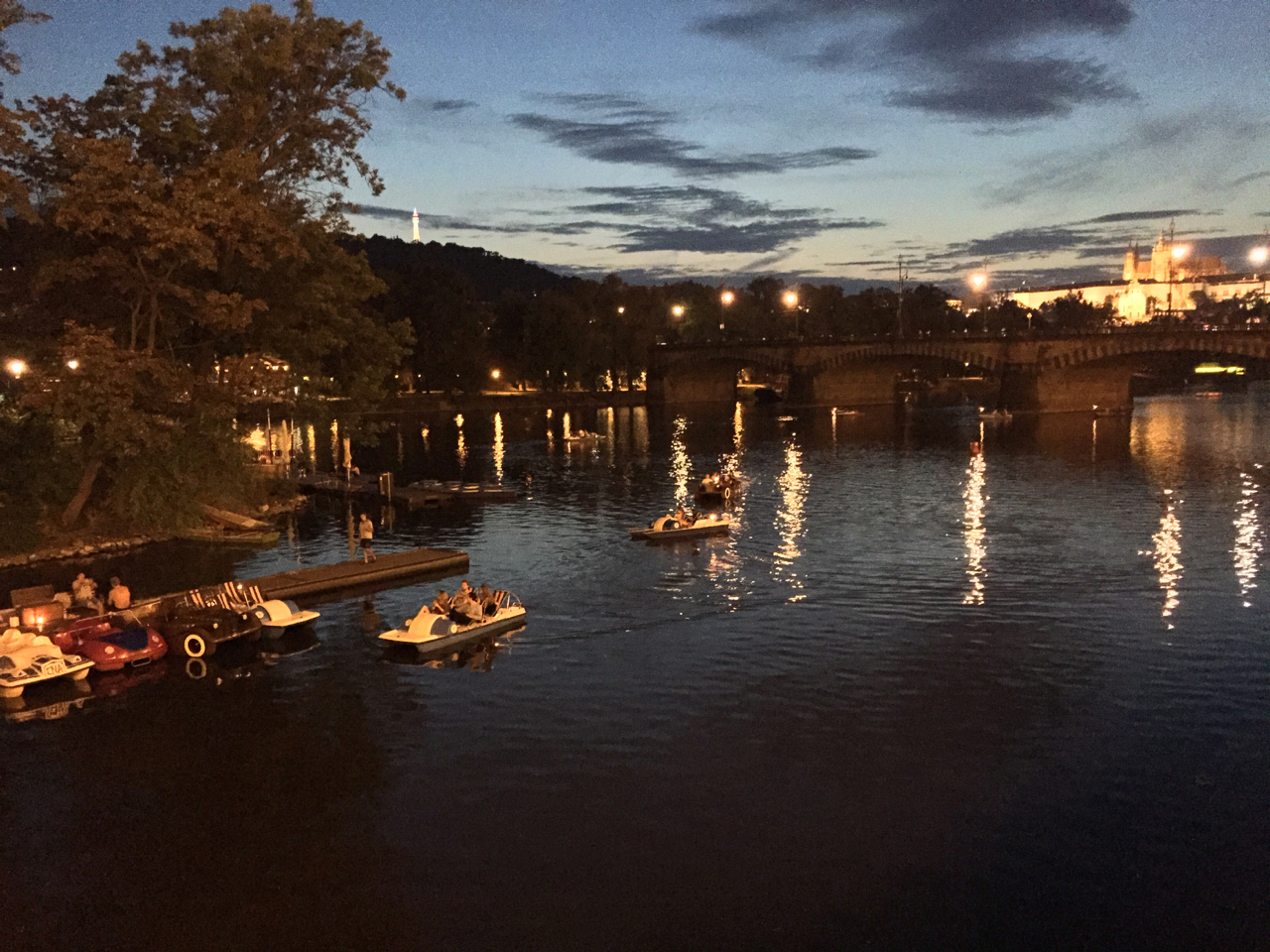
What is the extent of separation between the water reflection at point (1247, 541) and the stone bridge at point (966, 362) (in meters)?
55.5

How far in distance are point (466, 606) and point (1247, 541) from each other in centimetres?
3474

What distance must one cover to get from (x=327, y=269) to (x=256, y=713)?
34694mm

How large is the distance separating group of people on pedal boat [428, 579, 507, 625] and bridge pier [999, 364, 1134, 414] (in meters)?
112

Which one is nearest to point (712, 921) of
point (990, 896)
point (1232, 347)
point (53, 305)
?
point (990, 896)

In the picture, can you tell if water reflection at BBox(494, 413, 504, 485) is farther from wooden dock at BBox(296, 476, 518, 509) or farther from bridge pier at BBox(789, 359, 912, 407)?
bridge pier at BBox(789, 359, 912, 407)

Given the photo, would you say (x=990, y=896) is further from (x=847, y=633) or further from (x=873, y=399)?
(x=873, y=399)

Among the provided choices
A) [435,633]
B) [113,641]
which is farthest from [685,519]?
[113,641]

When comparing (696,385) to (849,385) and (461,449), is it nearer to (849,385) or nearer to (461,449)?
(849,385)

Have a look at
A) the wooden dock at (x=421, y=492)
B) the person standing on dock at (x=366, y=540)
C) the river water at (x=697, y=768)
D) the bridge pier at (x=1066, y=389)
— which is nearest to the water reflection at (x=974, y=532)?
the river water at (x=697, y=768)

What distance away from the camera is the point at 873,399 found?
168250 mm

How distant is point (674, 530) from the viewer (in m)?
48.6

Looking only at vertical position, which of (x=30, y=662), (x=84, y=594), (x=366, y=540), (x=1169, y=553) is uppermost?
(x=366, y=540)

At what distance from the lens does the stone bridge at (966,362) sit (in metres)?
115

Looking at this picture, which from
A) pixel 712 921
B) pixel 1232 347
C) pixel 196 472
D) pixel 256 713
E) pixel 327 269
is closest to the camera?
pixel 712 921
